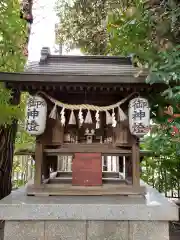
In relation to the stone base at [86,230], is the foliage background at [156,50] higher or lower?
higher

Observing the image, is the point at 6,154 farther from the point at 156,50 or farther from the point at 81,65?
the point at 156,50

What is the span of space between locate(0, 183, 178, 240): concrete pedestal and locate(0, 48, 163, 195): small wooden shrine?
28.1 inches

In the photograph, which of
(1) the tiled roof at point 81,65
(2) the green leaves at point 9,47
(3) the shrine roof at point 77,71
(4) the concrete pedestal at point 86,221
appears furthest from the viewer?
(1) the tiled roof at point 81,65

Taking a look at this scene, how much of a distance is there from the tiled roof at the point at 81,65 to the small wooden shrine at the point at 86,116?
0.8 inches

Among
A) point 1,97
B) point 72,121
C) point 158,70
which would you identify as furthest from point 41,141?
point 158,70

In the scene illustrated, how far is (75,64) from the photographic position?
17.5 ft

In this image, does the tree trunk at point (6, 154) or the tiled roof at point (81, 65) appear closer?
the tiled roof at point (81, 65)

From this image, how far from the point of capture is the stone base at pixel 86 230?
383 centimetres

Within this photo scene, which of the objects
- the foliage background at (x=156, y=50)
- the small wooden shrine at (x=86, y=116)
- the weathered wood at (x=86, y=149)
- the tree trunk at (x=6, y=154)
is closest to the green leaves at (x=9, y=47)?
the small wooden shrine at (x=86, y=116)

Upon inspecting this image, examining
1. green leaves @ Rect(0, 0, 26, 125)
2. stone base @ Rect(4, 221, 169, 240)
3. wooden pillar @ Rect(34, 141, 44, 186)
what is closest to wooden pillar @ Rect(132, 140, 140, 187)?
stone base @ Rect(4, 221, 169, 240)

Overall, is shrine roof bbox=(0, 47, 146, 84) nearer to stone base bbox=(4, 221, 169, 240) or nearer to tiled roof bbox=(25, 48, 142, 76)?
tiled roof bbox=(25, 48, 142, 76)

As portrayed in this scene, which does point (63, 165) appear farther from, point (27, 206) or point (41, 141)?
point (27, 206)

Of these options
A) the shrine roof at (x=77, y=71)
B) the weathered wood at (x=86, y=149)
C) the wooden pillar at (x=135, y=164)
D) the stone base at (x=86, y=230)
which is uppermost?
the shrine roof at (x=77, y=71)

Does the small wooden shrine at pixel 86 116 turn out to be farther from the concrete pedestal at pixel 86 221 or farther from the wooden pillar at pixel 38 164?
the concrete pedestal at pixel 86 221
